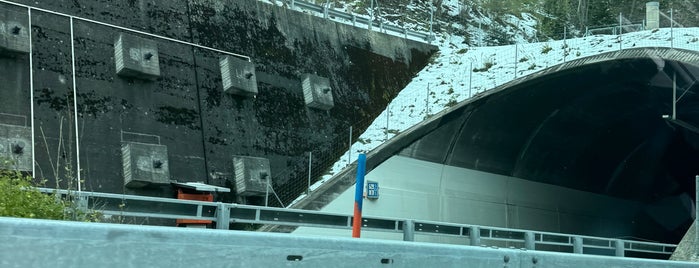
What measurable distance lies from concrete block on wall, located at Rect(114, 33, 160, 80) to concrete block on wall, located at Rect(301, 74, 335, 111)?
6.70m

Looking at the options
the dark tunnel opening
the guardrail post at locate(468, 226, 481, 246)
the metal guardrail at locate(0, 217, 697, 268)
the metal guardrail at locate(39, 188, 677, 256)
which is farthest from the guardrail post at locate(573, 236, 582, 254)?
the metal guardrail at locate(0, 217, 697, 268)

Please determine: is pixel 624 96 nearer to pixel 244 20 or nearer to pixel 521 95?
pixel 521 95

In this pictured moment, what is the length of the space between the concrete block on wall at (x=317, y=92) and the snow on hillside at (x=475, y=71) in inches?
72.7

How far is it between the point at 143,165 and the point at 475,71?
51.5 ft

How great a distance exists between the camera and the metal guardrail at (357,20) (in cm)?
3142

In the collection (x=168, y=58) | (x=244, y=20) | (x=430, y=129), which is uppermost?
(x=244, y=20)

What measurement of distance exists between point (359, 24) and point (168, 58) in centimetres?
1158

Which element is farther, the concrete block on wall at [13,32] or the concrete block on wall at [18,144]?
the concrete block on wall at [13,32]

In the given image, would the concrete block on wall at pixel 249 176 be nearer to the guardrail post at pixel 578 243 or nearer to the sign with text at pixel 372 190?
the sign with text at pixel 372 190

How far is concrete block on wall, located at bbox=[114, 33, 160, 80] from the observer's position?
2248cm

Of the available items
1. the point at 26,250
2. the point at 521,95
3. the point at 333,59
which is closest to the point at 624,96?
the point at 521,95

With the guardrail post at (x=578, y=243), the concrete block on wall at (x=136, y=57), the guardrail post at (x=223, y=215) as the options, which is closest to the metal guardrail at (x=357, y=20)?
the concrete block on wall at (x=136, y=57)

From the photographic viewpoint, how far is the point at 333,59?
3102cm

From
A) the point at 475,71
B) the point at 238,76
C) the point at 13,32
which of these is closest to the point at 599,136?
the point at 475,71
